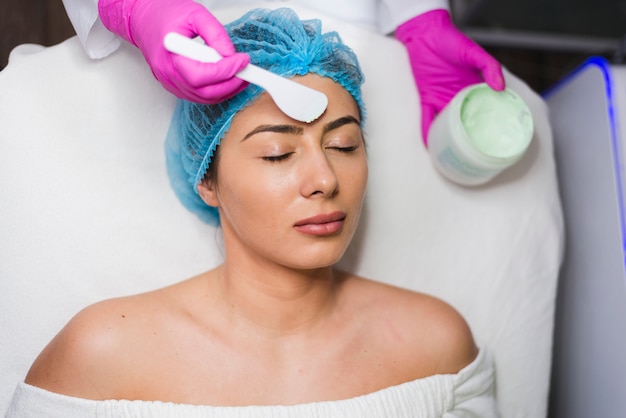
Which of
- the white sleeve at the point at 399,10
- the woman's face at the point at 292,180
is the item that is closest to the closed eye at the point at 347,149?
the woman's face at the point at 292,180

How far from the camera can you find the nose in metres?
1.23

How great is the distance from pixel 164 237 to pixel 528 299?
912 millimetres

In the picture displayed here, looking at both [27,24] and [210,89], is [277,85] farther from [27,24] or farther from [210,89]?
[27,24]

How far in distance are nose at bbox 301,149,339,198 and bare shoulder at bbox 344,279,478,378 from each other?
0.40 metres

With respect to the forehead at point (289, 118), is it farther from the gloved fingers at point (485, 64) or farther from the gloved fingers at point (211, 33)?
the gloved fingers at point (485, 64)

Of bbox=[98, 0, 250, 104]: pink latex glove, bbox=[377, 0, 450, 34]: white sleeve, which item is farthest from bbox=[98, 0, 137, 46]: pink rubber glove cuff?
bbox=[377, 0, 450, 34]: white sleeve

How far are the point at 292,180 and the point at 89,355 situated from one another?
20.3 inches

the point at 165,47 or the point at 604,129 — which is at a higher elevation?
the point at 165,47

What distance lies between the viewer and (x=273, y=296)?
4.64 feet

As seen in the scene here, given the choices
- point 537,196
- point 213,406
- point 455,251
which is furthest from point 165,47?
point 537,196

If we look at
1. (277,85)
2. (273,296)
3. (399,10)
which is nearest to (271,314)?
(273,296)

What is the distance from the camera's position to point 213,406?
1.32 metres

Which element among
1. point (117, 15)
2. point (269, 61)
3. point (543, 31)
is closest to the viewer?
point (269, 61)

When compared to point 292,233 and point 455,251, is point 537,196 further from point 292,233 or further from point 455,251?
→ point 292,233
